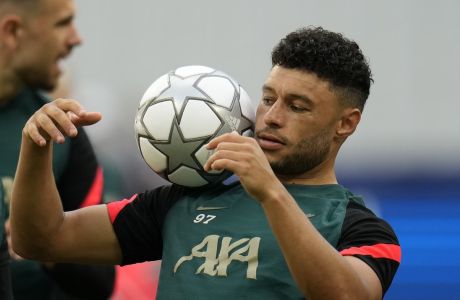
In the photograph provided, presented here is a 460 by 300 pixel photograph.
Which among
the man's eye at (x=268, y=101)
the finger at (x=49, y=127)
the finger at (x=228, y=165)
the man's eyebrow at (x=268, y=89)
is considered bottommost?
the finger at (x=49, y=127)

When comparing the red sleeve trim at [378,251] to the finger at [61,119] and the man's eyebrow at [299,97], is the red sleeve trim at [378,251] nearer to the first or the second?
the man's eyebrow at [299,97]

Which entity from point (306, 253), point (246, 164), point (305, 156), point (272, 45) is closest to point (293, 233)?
point (306, 253)

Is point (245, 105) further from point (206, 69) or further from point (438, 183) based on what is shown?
point (438, 183)

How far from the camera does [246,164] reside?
3.88 metres

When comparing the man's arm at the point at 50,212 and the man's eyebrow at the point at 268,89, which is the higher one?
the man's eyebrow at the point at 268,89

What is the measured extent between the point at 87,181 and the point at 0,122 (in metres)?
0.50

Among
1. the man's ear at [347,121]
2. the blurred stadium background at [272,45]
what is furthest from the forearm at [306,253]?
the blurred stadium background at [272,45]

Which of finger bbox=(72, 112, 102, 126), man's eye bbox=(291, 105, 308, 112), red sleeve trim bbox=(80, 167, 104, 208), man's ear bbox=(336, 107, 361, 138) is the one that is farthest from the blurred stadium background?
finger bbox=(72, 112, 102, 126)

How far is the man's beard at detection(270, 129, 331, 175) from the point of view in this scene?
4328 millimetres

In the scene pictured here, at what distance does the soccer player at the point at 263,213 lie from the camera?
3.89 meters

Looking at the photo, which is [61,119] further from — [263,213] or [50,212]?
[263,213]

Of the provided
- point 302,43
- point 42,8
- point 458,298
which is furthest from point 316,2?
point 302,43

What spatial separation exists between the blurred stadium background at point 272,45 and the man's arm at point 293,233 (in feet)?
19.5

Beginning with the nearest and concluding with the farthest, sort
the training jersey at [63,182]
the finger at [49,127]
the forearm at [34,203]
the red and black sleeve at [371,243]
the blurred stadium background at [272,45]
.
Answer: the finger at [49,127] → the red and black sleeve at [371,243] → the forearm at [34,203] → the training jersey at [63,182] → the blurred stadium background at [272,45]
